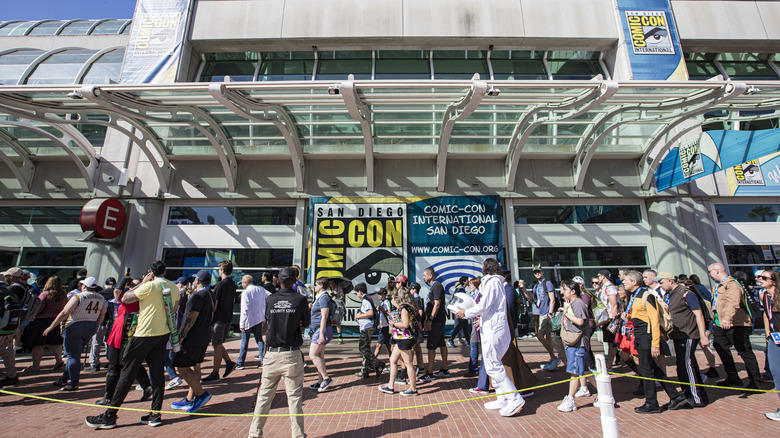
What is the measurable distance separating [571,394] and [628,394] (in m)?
1.41

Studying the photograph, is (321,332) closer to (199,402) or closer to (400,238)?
(199,402)

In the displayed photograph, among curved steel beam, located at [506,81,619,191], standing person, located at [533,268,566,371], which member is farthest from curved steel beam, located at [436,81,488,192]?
standing person, located at [533,268,566,371]

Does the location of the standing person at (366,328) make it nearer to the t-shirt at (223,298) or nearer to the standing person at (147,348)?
the t-shirt at (223,298)

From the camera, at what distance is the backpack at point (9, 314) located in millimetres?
5168

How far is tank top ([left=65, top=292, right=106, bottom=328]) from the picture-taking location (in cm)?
548


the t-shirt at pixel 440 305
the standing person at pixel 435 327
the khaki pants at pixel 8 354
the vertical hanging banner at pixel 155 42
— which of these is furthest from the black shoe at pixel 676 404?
the vertical hanging banner at pixel 155 42

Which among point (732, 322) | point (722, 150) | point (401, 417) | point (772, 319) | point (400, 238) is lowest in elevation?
point (401, 417)

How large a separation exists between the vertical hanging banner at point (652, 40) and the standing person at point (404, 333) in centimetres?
1078

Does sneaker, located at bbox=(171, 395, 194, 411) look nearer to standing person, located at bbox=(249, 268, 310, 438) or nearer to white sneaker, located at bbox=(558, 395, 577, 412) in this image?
standing person, located at bbox=(249, 268, 310, 438)

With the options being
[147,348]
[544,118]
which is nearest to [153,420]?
[147,348]

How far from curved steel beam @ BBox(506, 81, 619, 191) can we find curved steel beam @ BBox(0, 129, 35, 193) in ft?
49.4

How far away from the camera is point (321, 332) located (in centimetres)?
521

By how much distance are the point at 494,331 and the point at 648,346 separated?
188 centimetres

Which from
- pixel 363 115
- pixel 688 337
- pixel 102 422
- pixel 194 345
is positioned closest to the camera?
pixel 102 422
